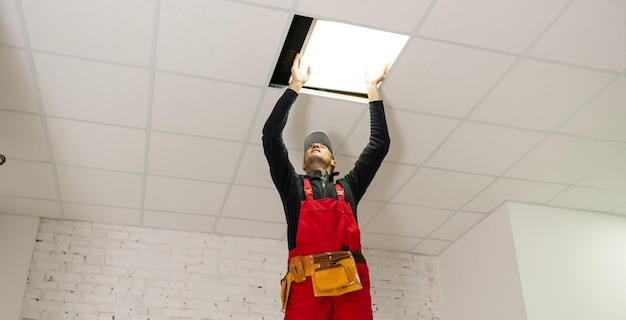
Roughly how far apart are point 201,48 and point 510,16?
5.43ft

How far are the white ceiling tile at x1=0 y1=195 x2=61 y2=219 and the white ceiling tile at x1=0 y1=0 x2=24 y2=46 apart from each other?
1.87 metres

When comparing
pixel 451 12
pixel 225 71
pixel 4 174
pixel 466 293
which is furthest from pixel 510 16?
pixel 4 174

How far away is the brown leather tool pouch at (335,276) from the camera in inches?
104

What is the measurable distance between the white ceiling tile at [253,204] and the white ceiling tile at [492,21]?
6.64ft

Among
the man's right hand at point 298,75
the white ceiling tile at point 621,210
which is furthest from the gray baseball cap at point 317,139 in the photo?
the white ceiling tile at point 621,210

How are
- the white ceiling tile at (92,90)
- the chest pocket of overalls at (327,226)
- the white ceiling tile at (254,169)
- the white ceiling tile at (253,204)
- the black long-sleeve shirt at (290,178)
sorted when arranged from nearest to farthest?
the chest pocket of overalls at (327,226) < the black long-sleeve shirt at (290,178) < the white ceiling tile at (92,90) < the white ceiling tile at (254,169) < the white ceiling tile at (253,204)

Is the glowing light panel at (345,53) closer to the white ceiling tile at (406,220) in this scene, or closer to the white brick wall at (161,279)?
the white ceiling tile at (406,220)

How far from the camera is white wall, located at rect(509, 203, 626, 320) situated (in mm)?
4406

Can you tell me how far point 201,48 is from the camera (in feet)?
10.5

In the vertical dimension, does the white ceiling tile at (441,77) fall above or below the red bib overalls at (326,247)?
above

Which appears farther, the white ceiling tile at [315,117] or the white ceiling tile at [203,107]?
the white ceiling tile at [315,117]

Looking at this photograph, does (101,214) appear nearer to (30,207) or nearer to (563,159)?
(30,207)

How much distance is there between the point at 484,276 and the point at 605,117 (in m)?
1.74

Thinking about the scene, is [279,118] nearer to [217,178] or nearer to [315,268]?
[315,268]
